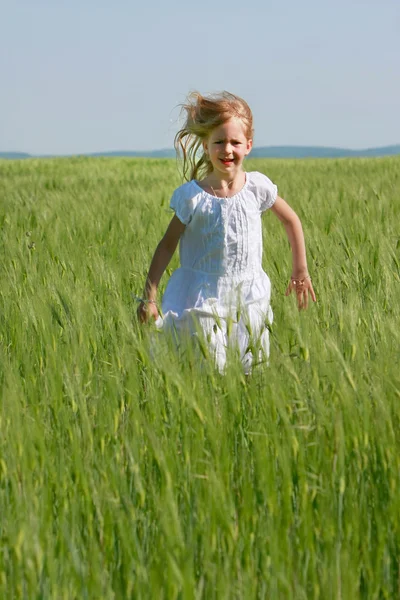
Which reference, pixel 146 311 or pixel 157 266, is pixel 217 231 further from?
pixel 146 311

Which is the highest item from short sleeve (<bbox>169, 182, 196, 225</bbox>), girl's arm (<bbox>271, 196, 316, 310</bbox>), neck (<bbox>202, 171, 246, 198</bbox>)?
neck (<bbox>202, 171, 246, 198</bbox>)

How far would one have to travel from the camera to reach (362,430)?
1.26m

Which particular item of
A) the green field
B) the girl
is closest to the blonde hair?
the girl

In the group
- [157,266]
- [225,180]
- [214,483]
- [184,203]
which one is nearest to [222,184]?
[225,180]

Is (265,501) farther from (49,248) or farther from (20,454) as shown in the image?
(49,248)

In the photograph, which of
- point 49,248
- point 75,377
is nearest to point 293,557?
point 75,377

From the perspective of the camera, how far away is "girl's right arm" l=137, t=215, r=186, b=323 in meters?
2.24

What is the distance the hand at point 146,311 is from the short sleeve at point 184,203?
25cm

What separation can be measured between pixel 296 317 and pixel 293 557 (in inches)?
21.4

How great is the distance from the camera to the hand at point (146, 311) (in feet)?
7.29

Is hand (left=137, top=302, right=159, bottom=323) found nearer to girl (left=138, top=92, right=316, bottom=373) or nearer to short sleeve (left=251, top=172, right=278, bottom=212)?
girl (left=138, top=92, right=316, bottom=373)

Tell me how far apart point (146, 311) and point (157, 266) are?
143mm

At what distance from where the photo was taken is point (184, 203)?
2336mm

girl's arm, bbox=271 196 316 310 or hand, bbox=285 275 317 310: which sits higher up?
girl's arm, bbox=271 196 316 310
